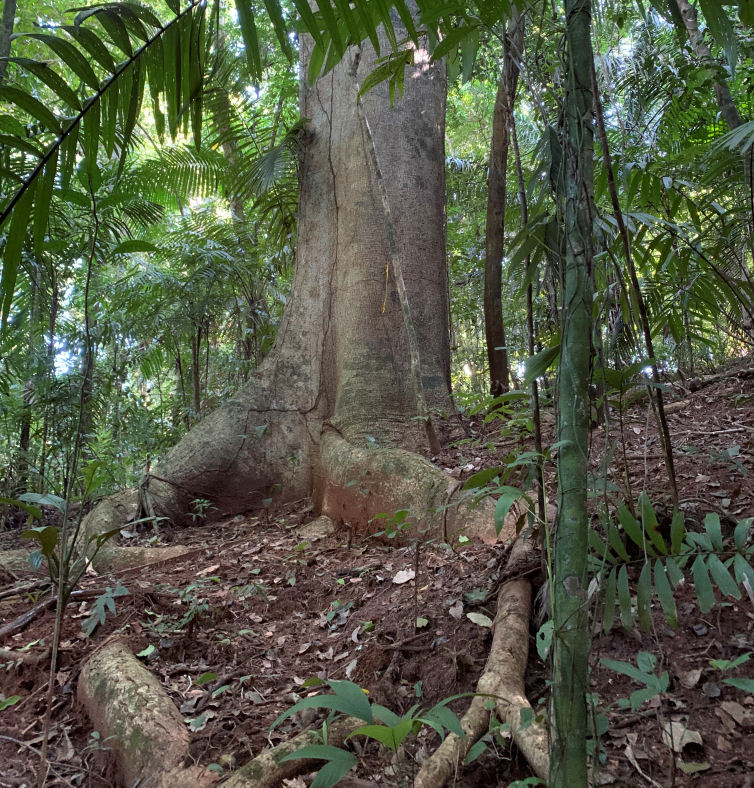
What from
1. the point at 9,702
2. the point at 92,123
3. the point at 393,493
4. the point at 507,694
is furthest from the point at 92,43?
the point at 393,493

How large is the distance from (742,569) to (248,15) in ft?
4.50

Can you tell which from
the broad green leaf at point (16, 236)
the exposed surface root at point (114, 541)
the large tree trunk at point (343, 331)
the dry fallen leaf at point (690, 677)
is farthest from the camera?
the large tree trunk at point (343, 331)

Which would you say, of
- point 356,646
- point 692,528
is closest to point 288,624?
point 356,646

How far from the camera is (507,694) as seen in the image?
1.49 m

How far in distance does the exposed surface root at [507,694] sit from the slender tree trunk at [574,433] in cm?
17

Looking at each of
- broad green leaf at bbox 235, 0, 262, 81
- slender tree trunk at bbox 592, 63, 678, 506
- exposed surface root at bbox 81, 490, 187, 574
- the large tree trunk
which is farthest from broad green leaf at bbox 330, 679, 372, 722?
the large tree trunk

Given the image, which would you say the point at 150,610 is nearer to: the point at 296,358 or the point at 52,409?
the point at 296,358

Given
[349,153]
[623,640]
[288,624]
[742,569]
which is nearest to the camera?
[742,569]

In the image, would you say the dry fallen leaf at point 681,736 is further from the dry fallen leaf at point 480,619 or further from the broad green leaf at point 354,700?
the broad green leaf at point 354,700

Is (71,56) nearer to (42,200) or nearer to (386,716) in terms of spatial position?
(42,200)

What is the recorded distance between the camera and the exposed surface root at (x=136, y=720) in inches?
59.4

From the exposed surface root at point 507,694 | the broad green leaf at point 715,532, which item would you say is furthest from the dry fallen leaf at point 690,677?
the broad green leaf at point 715,532

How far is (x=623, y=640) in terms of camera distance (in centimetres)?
162

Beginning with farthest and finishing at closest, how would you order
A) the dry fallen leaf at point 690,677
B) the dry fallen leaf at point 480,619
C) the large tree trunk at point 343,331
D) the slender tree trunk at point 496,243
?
the slender tree trunk at point 496,243 → the large tree trunk at point 343,331 → the dry fallen leaf at point 480,619 → the dry fallen leaf at point 690,677
